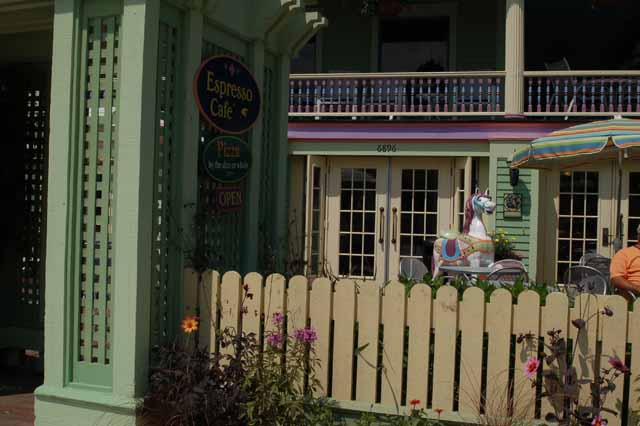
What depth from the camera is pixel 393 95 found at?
41.6 feet

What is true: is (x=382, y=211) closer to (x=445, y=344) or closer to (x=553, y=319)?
(x=445, y=344)

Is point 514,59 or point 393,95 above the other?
point 514,59

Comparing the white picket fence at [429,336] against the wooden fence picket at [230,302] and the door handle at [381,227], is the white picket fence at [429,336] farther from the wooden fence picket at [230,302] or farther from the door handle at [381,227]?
the door handle at [381,227]

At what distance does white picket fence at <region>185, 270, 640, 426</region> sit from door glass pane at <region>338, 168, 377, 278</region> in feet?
27.6

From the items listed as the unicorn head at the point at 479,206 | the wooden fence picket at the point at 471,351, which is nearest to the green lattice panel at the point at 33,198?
the wooden fence picket at the point at 471,351

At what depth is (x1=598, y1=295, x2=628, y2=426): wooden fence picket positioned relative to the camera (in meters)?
3.58

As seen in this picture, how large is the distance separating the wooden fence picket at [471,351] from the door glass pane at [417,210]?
8.59 metres

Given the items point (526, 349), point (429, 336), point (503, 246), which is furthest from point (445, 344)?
point (503, 246)

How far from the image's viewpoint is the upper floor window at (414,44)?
1438 cm

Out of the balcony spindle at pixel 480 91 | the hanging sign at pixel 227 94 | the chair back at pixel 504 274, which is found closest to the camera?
the hanging sign at pixel 227 94

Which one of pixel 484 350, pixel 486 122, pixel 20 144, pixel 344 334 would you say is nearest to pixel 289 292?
pixel 344 334

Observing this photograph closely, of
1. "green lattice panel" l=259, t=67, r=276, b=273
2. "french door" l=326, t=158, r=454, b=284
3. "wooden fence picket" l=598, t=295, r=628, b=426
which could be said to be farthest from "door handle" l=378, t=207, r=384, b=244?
"wooden fence picket" l=598, t=295, r=628, b=426

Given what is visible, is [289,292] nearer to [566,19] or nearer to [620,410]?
[620,410]

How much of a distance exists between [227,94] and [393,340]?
6.75ft
